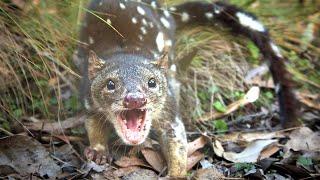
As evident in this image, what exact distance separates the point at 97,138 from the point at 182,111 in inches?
28.9

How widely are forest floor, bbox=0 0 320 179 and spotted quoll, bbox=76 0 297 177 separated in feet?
0.29

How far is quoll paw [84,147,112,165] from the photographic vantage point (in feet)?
8.88

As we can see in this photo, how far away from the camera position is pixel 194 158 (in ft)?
9.27

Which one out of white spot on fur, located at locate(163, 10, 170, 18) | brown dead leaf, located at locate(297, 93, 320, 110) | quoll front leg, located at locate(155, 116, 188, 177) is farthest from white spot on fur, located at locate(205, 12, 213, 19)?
quoll front leg, located at locate(155, 116, 188, 177)

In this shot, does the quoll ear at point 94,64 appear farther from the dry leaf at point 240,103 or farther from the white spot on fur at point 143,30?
the dry leaf at point 240,103

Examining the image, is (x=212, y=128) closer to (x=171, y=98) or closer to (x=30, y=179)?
(x=171, y=98)

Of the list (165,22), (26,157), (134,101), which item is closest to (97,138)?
(26,157)

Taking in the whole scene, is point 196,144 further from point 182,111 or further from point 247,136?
point 182,111

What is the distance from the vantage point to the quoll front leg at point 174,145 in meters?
2.70

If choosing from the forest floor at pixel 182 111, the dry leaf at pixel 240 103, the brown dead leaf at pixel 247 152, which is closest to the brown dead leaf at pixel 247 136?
the forest floor at pixel 182 111

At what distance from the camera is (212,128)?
10.9ft

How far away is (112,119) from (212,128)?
0.83m

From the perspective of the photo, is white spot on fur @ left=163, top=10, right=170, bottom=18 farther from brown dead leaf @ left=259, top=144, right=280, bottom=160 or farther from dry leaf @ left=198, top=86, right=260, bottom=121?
brown dead leaf @ left=259, top=144, right=280, bottom=160

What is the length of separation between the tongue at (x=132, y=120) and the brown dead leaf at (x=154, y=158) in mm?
219
